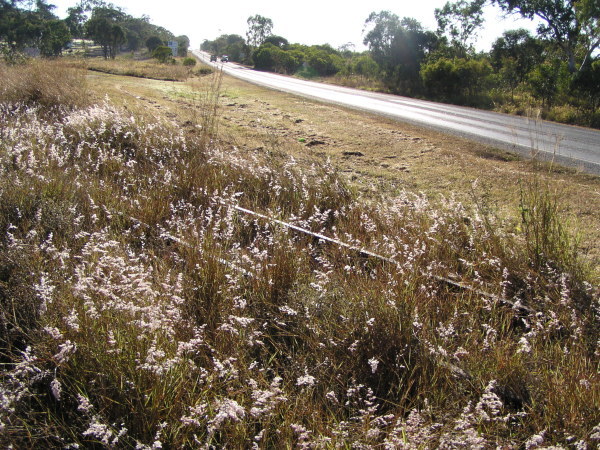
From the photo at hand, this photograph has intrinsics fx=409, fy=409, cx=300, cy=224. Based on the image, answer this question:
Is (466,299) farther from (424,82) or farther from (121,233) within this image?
(424,82)

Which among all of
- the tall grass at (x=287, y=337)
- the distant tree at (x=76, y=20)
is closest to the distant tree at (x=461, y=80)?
the tall grass at (x=287, y=337)

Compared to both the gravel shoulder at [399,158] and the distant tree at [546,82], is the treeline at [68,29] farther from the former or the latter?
the distant tree at [546,82]

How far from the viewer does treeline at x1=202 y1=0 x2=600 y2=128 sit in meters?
18.7

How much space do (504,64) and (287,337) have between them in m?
33.9

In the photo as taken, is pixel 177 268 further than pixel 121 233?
No

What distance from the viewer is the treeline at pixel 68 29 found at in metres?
57.1

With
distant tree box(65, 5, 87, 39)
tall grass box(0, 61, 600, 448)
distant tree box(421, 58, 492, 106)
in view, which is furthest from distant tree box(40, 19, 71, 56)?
tall grass box(0, 61, 600, 448)

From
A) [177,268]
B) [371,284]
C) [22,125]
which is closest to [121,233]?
[177,268]

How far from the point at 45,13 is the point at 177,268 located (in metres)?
132

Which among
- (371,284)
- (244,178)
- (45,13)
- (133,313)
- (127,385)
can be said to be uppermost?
(45,13)

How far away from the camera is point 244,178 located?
6.11m

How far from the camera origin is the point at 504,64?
3047 centimetres

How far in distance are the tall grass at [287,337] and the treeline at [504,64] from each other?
10.7 meters

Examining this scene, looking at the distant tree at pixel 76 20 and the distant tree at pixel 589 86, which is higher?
the distant tree at pixel 76 20
